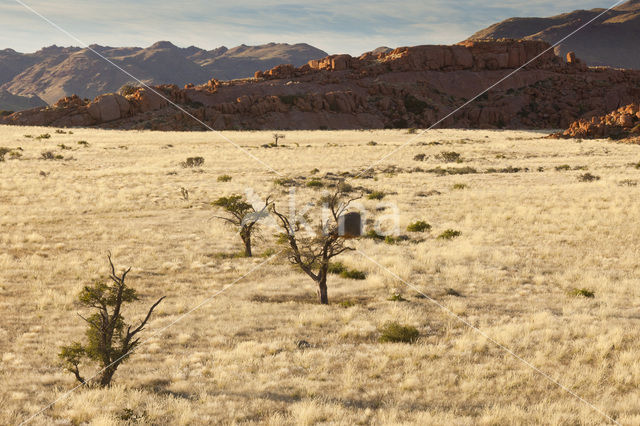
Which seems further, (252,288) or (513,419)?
(252,288)

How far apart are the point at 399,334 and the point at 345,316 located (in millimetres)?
1880

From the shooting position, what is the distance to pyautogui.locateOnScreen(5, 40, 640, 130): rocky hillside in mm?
102250

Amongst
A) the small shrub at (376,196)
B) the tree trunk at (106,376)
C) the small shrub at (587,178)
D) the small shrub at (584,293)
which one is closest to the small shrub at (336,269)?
the small shrub at (584,293)

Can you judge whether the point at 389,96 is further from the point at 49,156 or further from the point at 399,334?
the point at 399,334

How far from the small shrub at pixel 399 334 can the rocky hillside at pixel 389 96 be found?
9125 cm

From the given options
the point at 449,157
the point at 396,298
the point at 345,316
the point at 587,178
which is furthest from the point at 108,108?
the point at 345,316

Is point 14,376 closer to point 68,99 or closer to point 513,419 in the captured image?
point 513,419

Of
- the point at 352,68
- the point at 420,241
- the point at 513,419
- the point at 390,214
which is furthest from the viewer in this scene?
the point at 352,68

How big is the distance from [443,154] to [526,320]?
40.4 m

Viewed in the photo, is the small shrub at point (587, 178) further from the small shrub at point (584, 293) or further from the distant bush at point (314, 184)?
the small shrub at point (584, 293)

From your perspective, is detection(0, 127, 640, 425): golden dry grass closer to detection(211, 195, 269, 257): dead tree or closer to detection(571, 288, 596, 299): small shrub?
detection(571, 288, 596, 299): small shrub

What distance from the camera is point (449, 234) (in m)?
20.9

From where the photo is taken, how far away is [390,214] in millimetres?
25531

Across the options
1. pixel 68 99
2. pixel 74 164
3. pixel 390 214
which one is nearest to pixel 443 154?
pixel 390 214
